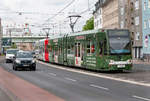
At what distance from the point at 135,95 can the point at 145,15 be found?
4846cm

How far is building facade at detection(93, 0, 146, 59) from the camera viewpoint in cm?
6240

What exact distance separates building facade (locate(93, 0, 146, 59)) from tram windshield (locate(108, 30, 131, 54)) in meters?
37.9

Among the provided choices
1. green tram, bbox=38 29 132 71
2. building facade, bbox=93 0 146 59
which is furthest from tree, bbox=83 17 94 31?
green tram, bbox=38 29 132 71

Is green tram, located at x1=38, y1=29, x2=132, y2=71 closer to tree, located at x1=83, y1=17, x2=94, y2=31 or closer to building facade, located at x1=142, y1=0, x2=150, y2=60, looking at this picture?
building facade, located at x1=142, y1=0, x2=150, y2=60

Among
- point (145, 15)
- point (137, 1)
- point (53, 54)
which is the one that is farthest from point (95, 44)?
point (137, 1)

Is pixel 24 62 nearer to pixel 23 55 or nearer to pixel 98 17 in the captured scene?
pixel 23 55

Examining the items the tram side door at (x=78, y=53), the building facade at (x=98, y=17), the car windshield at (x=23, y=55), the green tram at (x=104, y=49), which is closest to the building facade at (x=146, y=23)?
the tram side door at (x=78, y=53)

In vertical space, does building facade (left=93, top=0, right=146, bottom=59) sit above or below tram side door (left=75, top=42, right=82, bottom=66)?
above

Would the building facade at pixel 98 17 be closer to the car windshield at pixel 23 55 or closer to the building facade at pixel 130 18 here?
the building facade at pixel 130 18

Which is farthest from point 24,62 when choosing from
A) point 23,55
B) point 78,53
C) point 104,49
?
point 104,49

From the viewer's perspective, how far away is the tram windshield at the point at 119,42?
78.4 feet

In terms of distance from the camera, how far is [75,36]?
100ft

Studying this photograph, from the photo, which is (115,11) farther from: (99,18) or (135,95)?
(135,95)

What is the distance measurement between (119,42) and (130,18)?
146 ft
